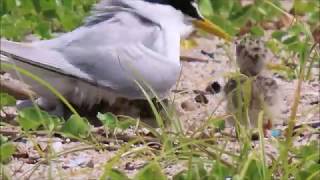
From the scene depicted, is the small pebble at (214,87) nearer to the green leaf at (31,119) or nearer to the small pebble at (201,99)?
the small pebble at (201,99)

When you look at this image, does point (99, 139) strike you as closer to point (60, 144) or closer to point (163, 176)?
point (60, 144)

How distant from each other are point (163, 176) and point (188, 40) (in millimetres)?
2495

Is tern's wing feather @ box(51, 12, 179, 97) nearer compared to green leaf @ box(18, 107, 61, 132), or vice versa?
green leaf @ box(18, 107, 61, 132)

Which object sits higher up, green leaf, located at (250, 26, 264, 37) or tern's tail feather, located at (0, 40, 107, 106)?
tern's tail feather, located at (0, 40, 107, 106)

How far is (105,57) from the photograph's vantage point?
3775 millimetres

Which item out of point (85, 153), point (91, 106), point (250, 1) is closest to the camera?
point (85, 153)

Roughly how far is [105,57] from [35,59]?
241 mm

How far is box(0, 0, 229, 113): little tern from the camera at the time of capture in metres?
3.73

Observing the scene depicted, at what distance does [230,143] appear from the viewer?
3395 mm

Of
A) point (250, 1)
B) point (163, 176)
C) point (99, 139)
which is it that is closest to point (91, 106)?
point (99, 139)

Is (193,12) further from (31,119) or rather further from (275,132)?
(31,119)

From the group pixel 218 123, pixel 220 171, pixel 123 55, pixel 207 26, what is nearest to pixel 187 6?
pixel 207 26

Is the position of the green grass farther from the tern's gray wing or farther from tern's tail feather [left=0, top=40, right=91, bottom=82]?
the tern's gray wing

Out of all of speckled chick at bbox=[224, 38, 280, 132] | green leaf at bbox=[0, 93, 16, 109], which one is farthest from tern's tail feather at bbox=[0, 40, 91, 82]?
speckled chick at bbox=[224, 38, 280, 132]
